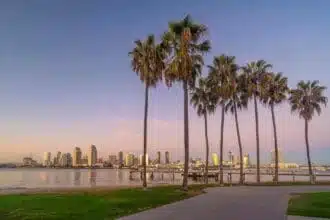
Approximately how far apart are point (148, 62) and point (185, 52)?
13.0ft

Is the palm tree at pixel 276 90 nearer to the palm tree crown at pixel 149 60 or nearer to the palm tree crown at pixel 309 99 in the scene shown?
the palm tree crown at pixel 309 99

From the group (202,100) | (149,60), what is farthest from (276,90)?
(149,60)

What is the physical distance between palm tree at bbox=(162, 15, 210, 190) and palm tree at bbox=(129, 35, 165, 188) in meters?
0.94

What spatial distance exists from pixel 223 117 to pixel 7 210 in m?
35.3

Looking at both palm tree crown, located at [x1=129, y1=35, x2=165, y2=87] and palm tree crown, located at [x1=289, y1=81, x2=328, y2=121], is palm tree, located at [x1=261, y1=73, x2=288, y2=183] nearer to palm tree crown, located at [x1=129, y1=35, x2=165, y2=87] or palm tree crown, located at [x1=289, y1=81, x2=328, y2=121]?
palm tree crown, located at [x1=289, y1=81, x2=328, y2=121]

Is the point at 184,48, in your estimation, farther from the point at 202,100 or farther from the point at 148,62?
the point at 202,100

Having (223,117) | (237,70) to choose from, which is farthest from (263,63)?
(223,117)

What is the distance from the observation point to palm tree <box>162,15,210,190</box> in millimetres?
35969

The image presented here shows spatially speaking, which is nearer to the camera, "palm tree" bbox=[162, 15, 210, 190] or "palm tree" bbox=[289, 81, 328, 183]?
"palm tree" bbox=[162, 15, 210, 190]

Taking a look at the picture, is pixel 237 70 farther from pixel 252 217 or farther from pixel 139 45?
pixel 252 217

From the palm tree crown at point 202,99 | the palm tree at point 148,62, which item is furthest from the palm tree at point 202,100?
the palm tree at point 148,62

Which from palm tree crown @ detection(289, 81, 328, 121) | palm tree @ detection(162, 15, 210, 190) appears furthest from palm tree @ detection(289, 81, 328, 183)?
palm tree @ detection(162, 15, 210, 190)

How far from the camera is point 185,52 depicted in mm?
36000

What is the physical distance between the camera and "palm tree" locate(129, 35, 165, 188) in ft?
125
